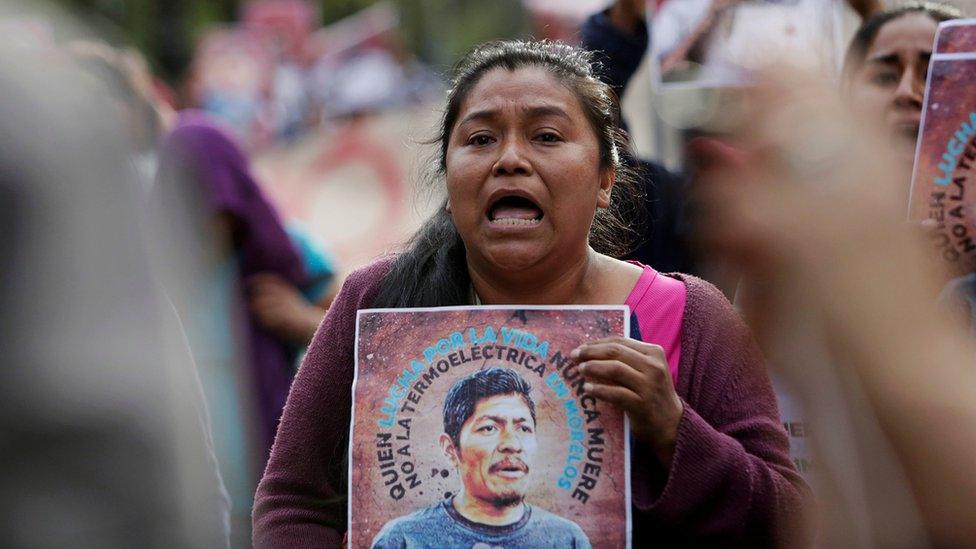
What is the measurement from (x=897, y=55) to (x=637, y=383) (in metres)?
1.40

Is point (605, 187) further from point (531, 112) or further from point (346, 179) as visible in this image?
point (346, 179)

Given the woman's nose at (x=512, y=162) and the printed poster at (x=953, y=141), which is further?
the woman's nose at (x=512, y=162)

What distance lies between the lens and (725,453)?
6.97ft

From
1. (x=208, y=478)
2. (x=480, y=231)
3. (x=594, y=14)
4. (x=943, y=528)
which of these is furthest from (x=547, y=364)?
(x=594, y=14)

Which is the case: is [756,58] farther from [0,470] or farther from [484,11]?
[484,11]

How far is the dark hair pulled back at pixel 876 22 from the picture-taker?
3.11 m

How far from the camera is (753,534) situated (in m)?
2.20

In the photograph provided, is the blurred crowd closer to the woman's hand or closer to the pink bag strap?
the pink bag strap

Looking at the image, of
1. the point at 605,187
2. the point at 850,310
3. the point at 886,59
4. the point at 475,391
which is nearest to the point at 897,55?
the point at 886,59

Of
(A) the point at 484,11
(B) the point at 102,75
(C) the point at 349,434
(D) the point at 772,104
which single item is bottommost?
(C) the point at 349,434

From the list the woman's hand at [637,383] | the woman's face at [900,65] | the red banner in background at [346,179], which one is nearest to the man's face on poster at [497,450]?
the woman's hand at [637,383]

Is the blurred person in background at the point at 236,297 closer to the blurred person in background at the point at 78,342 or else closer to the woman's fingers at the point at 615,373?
the woman's fingers at the point at 615,373

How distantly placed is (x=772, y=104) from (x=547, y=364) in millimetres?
979

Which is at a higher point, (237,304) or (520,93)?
(520,93)
